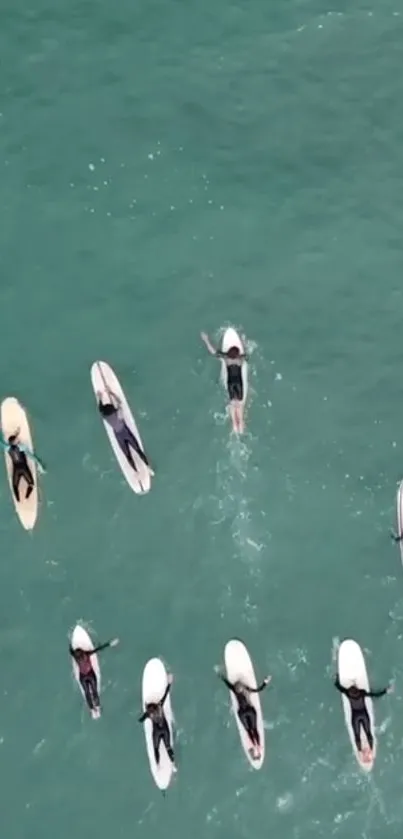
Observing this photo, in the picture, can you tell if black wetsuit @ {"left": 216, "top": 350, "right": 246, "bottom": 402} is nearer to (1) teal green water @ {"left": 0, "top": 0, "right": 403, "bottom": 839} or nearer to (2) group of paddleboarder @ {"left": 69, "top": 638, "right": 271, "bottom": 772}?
(1) teal green water @ {"left": 0, "top": 0, "right": 403, "bottom": 839}

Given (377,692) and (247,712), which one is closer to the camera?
(247,712)

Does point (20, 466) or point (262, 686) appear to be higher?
point (20, 466)

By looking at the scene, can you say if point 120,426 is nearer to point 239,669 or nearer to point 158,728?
point 239,669

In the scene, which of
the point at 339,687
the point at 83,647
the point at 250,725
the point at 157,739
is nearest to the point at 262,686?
the point at 250,725

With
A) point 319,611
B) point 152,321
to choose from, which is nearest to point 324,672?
point 319,611

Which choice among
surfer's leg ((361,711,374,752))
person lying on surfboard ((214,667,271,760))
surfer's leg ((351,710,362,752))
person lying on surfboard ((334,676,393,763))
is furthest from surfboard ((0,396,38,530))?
surfer's leg ((361,711,374,752))

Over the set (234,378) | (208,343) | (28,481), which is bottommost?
(28,481)

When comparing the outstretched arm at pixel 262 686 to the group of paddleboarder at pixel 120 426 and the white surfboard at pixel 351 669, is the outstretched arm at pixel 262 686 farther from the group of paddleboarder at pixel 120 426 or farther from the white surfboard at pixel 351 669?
the group of paddleboarder at pixel 120 426
